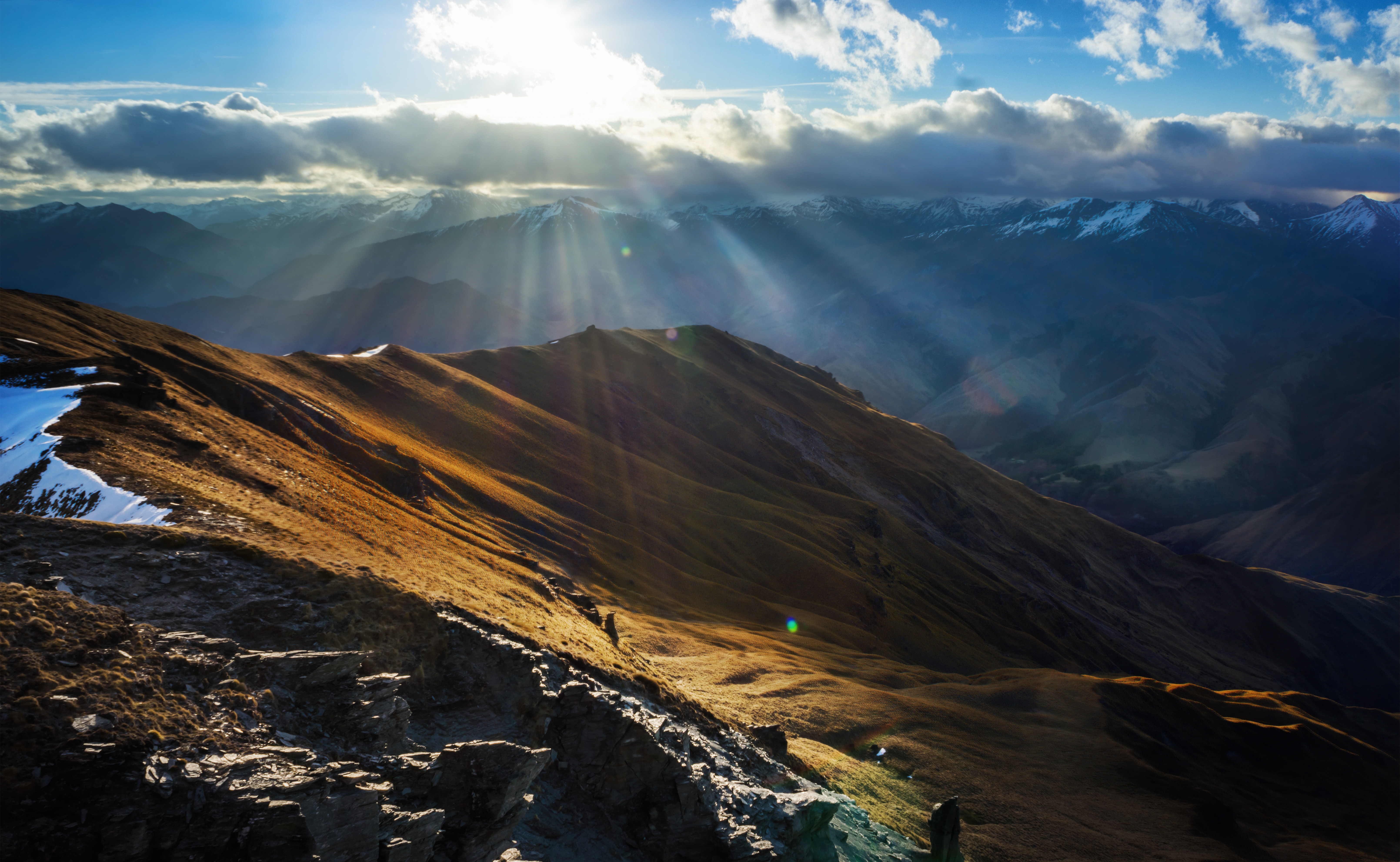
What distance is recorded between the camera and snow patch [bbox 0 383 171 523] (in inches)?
989

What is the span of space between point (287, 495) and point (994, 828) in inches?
1622

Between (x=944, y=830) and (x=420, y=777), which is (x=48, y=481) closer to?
(x=420, y=777)

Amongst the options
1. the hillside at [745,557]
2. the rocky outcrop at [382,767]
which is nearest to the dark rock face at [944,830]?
the hillside at [745,557]

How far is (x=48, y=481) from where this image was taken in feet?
88.6

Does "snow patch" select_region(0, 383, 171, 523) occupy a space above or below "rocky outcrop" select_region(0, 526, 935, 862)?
above

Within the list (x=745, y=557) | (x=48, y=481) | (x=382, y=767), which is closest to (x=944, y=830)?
(x=382, y=767)

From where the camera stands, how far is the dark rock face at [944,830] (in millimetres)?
34062

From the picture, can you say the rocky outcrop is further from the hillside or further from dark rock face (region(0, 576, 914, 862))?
the hillside

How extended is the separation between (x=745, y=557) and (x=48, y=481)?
72.8 m

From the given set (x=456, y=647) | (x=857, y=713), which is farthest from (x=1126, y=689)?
(x=456, y=647)

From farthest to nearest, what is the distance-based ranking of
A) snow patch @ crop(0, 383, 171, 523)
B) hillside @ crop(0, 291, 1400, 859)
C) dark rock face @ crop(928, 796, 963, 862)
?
1. hillside @ crop(0, 291, 1400, 859)
2. dark rock face @ crop(928, 796, 963, 862)
3. snow patch @ crop(0, 383, 171, 523)

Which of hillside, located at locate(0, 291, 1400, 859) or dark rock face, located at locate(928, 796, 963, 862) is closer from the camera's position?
dark rock face, located at locate(928, 796, 963, 862)

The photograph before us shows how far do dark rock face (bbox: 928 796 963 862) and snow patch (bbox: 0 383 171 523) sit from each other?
34279mm

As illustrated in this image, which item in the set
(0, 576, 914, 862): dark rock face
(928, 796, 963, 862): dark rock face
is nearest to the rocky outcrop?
(0, 576, 914, 862): dark rock face
